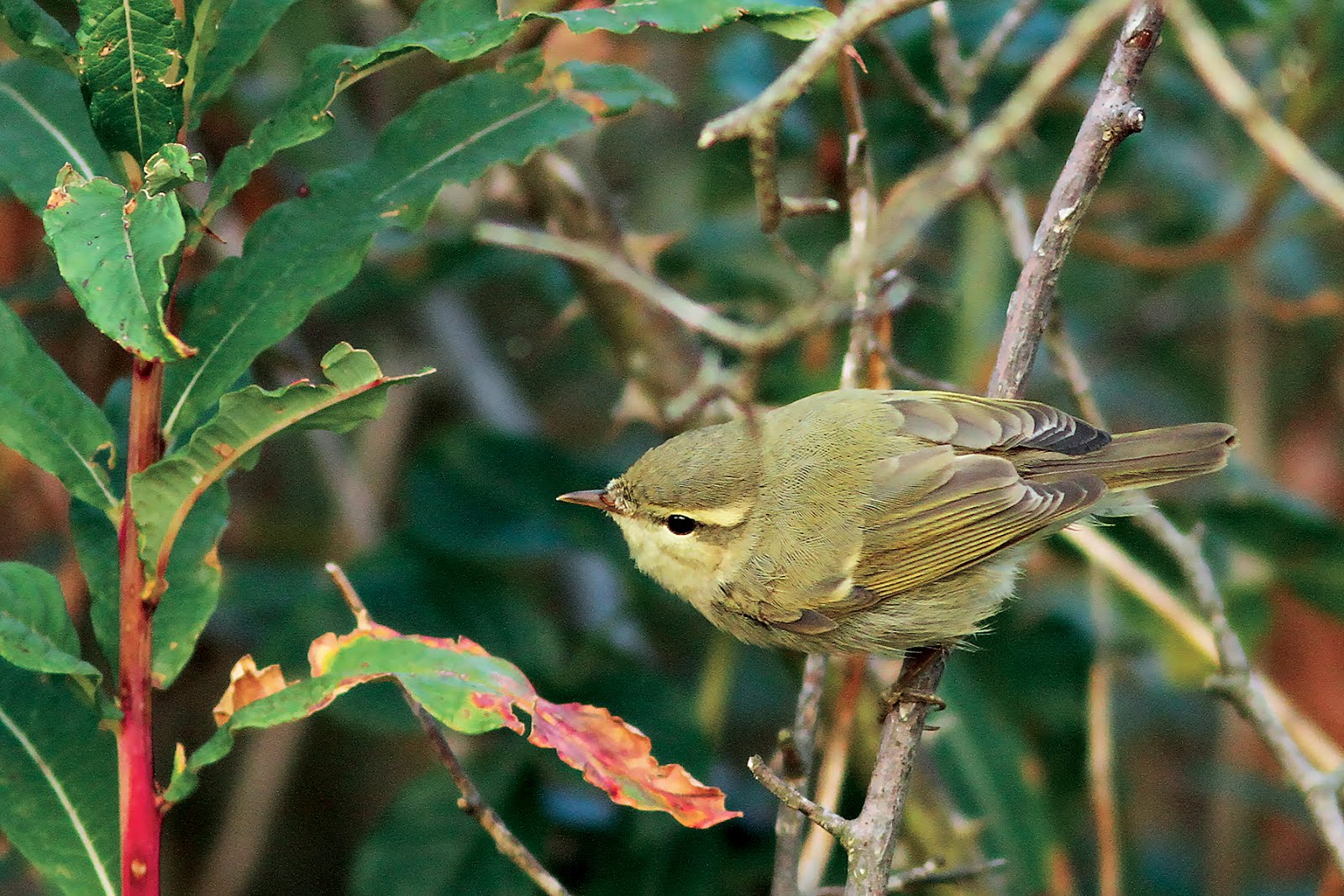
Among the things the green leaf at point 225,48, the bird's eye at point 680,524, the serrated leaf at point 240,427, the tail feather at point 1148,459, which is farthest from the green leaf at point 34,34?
the tail feather at point 1148,459

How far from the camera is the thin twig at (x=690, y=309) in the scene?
53.9 inches

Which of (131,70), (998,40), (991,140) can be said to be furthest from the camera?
(998,40)

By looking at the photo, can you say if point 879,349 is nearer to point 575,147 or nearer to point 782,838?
point 782,838

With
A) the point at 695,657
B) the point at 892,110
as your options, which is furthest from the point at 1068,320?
the point at 695,657

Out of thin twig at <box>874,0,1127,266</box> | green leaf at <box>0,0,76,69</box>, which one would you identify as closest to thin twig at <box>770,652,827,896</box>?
thin twig at <box>874,0,1127,266</box>

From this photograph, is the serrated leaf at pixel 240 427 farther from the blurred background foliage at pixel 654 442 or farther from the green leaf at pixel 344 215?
the blurred background foliage at pixel 654 442

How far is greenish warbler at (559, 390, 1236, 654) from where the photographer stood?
277 centimetres

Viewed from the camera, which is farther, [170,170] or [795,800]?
[795,800]

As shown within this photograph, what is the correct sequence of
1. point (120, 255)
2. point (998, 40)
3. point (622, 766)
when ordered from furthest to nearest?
point (998, 40) → point (622, 766) → point (120, 255)

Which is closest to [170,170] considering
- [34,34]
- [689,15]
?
[34,34]

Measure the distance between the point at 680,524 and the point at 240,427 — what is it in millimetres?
1358

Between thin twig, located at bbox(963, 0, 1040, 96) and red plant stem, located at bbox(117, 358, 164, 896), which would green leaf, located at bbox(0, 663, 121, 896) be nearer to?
red plant stem, located at bbox(117, 358, 164, 896)

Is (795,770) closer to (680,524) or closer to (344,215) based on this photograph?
(680,524)

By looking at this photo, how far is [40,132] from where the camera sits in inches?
77.4
